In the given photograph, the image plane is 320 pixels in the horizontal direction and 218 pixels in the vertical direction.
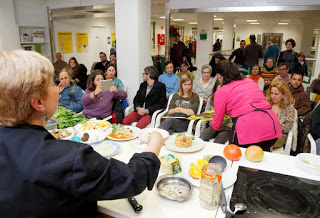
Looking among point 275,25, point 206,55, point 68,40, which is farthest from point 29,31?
point 275,25

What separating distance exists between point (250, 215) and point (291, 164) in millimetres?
699

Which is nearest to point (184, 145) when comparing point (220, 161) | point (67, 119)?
point (220, 161)

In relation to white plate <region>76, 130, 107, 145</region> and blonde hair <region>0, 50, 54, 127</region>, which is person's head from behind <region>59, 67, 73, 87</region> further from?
blonde hair <region>0, 50, 54, 127</region>

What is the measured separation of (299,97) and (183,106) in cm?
180

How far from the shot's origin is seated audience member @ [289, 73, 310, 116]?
3.69 metres

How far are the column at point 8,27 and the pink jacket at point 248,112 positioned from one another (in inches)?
232

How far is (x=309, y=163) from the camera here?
1.61 meters

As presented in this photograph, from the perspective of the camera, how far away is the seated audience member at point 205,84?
4281 mm

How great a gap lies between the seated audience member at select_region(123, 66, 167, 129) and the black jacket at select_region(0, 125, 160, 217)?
2883 mm

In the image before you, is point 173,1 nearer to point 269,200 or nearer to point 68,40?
point 68,40

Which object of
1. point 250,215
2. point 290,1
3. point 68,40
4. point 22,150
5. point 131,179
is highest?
point 290,1

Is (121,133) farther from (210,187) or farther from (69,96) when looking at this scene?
(69,96)

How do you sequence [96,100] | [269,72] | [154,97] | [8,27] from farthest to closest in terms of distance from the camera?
[8,27] → [269,72] → [154,97] → [96,100]

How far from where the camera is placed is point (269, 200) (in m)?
1.23
